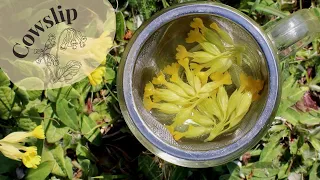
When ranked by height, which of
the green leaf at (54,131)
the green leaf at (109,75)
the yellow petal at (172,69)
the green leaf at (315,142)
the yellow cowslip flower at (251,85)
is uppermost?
the yellow petal at (172,69)

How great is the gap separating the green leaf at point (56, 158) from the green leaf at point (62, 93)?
13 cm

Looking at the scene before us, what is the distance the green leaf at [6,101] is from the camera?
1640 millimetres

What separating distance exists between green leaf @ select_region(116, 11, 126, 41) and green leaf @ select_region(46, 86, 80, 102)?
0.68ft

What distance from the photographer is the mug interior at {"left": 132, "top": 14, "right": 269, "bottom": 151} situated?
4.97ft

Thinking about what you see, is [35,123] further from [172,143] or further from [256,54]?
[256,54]

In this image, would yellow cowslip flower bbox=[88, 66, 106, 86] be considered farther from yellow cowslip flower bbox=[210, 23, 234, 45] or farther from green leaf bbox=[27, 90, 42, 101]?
yellow cowslip flower bbox=[210, 23, 234, 45]

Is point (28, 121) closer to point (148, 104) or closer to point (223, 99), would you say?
point (148, 104)

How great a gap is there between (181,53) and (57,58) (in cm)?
31

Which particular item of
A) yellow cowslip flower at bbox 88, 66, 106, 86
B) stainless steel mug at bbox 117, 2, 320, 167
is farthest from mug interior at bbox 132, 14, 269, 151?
yellow cowslip flower at bbox 88, 66, 106, 86

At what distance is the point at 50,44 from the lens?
1.67 metres

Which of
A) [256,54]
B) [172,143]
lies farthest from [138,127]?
[256,54]

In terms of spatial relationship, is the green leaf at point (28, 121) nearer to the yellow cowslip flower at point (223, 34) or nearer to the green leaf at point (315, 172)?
the yellow cowslip flower at point (223, 34)

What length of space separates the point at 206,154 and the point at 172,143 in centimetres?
9

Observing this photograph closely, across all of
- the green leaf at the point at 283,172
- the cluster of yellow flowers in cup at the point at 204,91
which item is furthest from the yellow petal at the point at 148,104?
the green leaf at the point at 283,172
